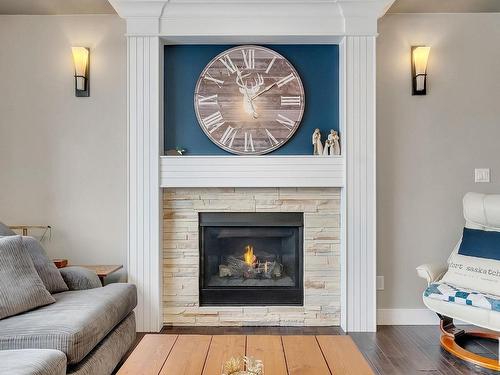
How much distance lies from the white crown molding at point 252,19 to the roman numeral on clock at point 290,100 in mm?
479

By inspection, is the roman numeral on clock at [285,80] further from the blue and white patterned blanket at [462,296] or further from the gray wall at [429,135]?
the blue and white patterned blanket at [462,296]

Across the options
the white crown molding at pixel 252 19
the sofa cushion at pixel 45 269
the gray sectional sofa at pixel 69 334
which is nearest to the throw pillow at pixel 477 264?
the white crown molding at pixel 252 19

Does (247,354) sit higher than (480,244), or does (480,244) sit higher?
(480,244)

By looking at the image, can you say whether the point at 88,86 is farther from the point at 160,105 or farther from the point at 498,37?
the point at 498,37

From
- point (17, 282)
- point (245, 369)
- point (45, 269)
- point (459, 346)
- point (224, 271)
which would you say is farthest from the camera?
point (224, 271)

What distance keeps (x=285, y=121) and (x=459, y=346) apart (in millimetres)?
2023

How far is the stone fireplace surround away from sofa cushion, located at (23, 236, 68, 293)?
2.98 feet

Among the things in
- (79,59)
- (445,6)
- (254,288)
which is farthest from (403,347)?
(79,59)

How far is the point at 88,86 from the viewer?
3375 millimetres

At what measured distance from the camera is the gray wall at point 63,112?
11.1 feet

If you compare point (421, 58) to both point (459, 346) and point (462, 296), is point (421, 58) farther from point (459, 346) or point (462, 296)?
point (459, 346)

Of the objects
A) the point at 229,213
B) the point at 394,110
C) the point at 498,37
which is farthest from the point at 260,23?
the point at 498,37

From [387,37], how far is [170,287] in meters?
2.69

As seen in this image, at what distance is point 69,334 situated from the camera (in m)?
1.87
